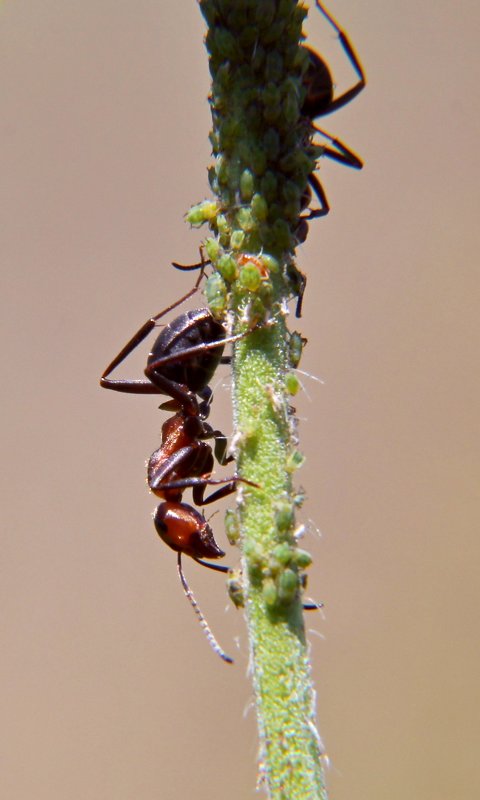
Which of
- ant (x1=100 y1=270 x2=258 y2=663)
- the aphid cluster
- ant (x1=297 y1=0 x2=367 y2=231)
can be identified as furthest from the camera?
ant (x1=100 y1=270 x2=258 y2=663)

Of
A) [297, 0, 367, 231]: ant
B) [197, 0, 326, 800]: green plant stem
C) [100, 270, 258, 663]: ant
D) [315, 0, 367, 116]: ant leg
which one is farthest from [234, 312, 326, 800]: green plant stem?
[315, 0, 367, 116]: ant leg

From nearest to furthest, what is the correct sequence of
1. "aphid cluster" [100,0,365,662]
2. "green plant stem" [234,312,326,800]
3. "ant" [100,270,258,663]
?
"green plant stem" [234,312,326,800]
"aphid cluster" [100,0,365,662]
"ant" [100,270,258,663]

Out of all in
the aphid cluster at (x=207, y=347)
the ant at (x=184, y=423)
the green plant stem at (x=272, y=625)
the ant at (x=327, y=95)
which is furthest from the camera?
the ant at (x=184, y=423)

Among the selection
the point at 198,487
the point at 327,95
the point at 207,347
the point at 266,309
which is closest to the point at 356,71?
the point at 327,95

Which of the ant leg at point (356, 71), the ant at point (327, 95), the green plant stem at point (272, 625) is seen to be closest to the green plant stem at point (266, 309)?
the green plant stem at point (272, 625)

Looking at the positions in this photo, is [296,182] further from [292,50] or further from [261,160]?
[292,50]

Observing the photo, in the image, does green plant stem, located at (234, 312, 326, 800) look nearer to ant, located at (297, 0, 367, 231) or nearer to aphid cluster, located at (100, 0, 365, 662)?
aphid cluster, located at (100, 0, 365, 662)

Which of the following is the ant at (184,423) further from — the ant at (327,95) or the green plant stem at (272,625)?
the green plant stem at (272,625)

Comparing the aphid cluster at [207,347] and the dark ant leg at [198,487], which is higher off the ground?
the aphid cluster at [207,347]
